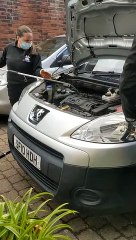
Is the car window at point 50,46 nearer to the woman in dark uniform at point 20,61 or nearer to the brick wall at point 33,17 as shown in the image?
the woman in dark uniform at point 20,61

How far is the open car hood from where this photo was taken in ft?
11.1

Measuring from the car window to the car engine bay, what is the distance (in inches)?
84.4

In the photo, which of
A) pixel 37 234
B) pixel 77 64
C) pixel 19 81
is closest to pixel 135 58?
pixel 37 234

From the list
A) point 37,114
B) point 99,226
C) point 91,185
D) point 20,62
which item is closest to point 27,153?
point 37,114

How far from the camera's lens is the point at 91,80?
3393 millimetres

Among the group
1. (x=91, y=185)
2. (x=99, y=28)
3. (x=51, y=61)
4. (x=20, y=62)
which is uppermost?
(x=99, y=28)

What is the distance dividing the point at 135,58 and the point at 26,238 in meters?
A: 1.28

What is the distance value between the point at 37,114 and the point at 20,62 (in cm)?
159

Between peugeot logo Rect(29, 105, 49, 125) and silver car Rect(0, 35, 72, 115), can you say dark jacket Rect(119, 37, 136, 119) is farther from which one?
silver car Rect(0, 35, 72, 115)

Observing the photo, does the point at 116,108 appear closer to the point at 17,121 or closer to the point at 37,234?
the point at 17,121

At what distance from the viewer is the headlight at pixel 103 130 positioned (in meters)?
2.43

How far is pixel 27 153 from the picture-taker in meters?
2.92

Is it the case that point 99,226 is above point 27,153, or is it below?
below

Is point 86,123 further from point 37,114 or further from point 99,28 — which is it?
point 99,28
